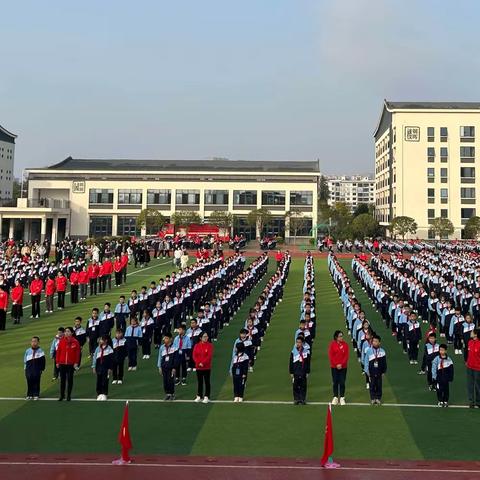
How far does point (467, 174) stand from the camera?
204ft

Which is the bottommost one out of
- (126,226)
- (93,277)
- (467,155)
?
(93,277)

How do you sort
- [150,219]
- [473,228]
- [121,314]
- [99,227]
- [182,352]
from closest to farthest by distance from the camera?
1. [182,352]
2. [121,314]
3. [473,228]
4. [150,219]
5. [99,227]

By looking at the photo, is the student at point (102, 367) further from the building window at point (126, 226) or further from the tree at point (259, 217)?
the building window at point (126, 226)

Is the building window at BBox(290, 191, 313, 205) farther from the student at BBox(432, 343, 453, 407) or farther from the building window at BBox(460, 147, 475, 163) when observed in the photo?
the student at BBox(432, 343, 453, 407)

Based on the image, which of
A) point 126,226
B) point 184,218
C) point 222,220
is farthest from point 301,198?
point 126,226

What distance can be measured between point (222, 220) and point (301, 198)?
399 inches

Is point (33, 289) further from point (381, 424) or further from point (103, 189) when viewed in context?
point (103, 189)

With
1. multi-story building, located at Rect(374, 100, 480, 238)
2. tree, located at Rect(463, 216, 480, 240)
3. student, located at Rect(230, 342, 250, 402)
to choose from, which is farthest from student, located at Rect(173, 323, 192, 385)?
multi-story building, located at Rect(374, 100, 480, 238)

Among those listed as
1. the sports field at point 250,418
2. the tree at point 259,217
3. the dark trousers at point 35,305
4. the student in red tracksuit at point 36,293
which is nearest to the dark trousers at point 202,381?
the sports field at point 250,418

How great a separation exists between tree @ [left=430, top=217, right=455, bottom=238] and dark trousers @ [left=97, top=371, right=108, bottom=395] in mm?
50687

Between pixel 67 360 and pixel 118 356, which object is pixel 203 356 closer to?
pixel 118 356

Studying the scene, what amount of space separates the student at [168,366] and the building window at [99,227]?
56.4 m

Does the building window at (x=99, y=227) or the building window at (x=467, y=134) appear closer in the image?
the building window at (x=467, y=134)

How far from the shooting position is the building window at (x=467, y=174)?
6216cm
